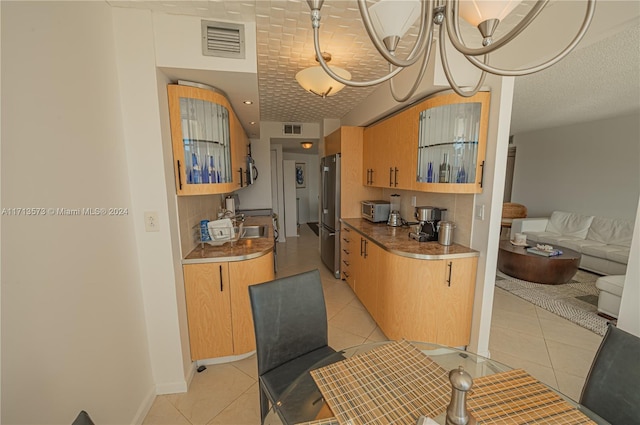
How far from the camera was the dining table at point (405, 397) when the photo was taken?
32.9 inches

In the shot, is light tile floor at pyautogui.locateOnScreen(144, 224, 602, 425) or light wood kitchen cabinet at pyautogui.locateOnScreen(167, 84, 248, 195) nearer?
light tile floor at pyautogui.locateOnScreen(144, 224, 602, 425)

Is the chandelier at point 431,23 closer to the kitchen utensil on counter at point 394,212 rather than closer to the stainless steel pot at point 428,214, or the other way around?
the stainless steel pot at point 428,214

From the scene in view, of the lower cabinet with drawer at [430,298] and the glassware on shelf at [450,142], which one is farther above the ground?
the glassware on shelf at [450,142]

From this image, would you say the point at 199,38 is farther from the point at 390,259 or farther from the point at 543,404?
the point at 543,404

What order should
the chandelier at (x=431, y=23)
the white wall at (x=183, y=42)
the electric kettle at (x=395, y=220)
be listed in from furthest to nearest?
the electric kettle at (x=395, y=220) < the white wall at (x=183, y=42) < the chandelier at (x=431, y=23)

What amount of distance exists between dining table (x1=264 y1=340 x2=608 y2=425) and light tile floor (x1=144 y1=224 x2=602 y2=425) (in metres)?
0.89

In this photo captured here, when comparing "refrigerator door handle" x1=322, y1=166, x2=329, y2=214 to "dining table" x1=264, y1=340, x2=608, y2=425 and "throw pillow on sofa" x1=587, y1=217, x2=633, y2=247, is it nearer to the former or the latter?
"dining table" x1=264, y1=340, x2=608, y2=425

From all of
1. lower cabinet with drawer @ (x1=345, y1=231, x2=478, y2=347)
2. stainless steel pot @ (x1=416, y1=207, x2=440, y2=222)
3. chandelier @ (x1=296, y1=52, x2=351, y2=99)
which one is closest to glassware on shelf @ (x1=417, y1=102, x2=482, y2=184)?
stainless steel pot @ (x1=416, y1=207, x2=440, y2=222)

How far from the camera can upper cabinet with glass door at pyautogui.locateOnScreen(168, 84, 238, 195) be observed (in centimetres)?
178

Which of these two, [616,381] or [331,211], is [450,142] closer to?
[616,381]

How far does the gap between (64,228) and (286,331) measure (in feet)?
3.72

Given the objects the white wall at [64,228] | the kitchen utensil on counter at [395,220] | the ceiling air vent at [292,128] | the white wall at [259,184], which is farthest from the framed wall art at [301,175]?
the white wall at [64,228]

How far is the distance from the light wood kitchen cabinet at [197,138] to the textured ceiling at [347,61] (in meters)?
0.25

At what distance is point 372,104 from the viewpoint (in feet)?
10.2
